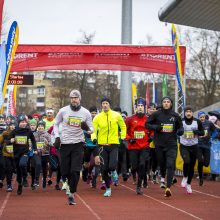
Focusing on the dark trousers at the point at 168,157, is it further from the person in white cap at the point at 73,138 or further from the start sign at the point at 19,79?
the start sign at the point at 19,79

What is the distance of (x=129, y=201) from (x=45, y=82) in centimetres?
15325

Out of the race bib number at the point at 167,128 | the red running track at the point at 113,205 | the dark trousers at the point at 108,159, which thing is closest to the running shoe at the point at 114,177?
the red running track at the point at 113,205

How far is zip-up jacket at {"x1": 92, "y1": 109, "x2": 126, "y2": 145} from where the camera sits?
14023mm

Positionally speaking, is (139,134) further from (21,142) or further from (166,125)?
(21,142)

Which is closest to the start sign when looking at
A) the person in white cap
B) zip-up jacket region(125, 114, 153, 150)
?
zip-up jacket region(125, 114, 153, 150)

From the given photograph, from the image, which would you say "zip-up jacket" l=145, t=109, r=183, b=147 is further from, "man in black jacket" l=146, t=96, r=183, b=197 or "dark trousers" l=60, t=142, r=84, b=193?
"dark trousers" l=60, t=142, r=84, b=193

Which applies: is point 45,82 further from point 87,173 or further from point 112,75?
point 87,173

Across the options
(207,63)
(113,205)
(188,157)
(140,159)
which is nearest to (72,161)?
(113,205)

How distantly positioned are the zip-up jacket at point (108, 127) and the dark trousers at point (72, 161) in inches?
89.7

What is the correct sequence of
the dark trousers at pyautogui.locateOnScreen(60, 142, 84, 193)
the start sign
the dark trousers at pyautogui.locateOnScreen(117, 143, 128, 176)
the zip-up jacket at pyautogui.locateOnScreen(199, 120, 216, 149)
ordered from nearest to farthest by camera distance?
the dark trousers at pyautogui.locateOnScreen(60, 142, 84, 193) → the zip-up jacket at pyautogui.locateOnScreen(199, 120, 216, 149) → the dark trousers at pyautogui.locateOnScreen(117, 143, 128, 176) → the start sign

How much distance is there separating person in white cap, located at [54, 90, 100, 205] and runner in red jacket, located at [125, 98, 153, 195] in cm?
272

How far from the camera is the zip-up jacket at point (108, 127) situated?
14.0 meters

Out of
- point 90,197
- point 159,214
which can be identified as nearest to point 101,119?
point 90,197

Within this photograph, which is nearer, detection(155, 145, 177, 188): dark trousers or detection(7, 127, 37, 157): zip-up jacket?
detection(155, 145, 177, 188): dark trousers
